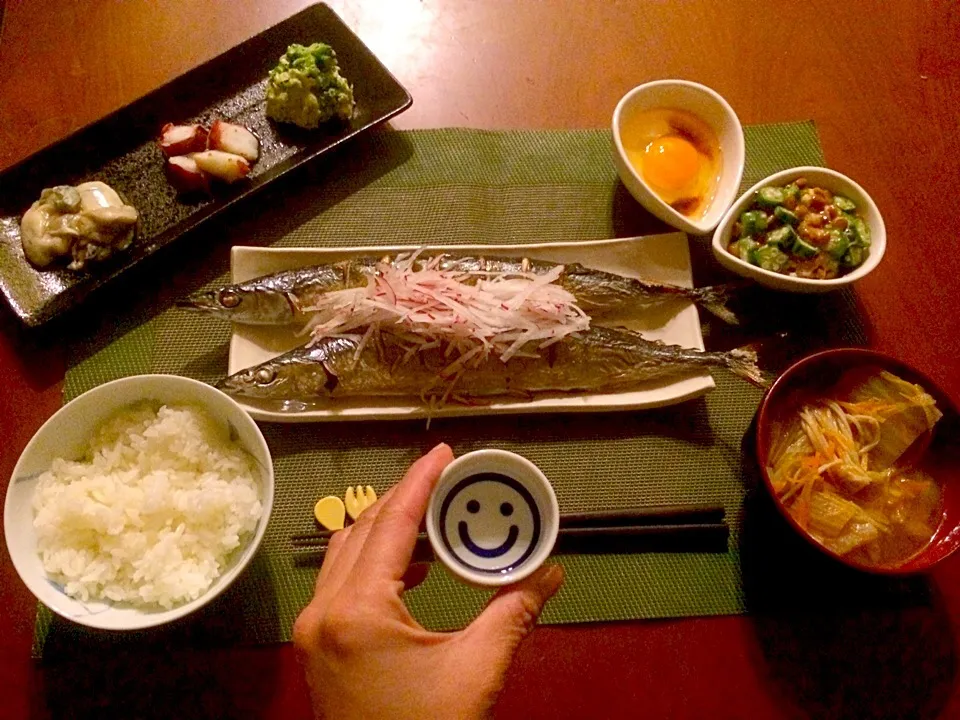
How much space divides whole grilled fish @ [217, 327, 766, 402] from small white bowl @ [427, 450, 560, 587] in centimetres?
41

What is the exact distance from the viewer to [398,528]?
1.13m

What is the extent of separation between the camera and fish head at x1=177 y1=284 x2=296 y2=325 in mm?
1696

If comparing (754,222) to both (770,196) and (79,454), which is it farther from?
(79,454)

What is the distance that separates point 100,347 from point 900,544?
6.30 ft

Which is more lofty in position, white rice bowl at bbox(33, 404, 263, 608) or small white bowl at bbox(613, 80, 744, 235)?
small white bowl at bbox(613, 80, 744, 235)

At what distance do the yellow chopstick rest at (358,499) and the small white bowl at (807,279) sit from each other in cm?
105

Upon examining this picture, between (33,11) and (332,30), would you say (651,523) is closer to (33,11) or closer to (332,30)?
(332,30)

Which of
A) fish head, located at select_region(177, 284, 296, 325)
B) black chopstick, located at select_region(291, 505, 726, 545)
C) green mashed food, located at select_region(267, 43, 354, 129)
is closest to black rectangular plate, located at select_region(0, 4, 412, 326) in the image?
green mashed food, located at select_region(267, 43, 354, 129)

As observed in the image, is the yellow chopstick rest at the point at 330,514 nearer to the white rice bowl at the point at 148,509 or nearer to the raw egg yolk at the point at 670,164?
the white rice bowl at the point at 148,509

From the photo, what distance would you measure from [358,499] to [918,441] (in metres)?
1.26

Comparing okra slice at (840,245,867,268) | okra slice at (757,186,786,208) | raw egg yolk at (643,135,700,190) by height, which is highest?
raw egg yolk at (643,135,700,190)

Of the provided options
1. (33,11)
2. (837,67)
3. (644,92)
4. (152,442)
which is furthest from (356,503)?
(837,67)

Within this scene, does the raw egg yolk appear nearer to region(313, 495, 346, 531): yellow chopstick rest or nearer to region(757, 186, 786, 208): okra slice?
region(757, 186, 786, 208): okra slice

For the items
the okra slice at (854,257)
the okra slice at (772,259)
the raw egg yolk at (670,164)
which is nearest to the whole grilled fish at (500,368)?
the okra slice at (772,259)
